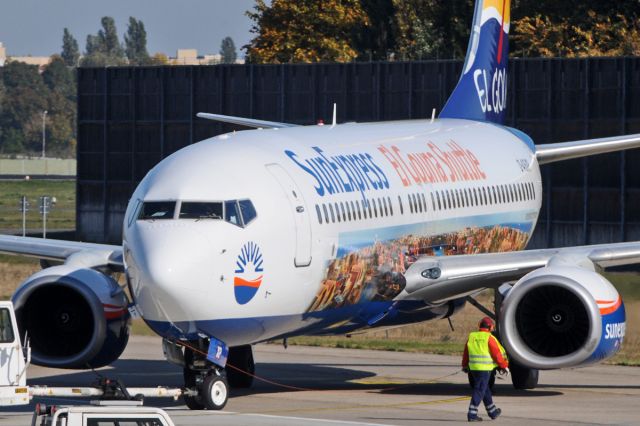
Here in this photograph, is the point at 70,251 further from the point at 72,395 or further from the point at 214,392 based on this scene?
the point at 72,395

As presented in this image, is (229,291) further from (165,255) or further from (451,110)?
(451,110)

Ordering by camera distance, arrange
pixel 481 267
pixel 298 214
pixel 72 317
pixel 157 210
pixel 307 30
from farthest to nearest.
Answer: pixel 307 30 < pixel 481 267 < pixel 72 317 < pixel 298 214 < pixel 157 210

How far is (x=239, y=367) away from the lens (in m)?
31.0

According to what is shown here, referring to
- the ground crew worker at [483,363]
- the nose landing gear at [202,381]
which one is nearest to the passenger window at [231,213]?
the nose landing gear at [202,381]

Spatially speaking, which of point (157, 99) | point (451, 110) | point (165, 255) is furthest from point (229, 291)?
point (157, 99)

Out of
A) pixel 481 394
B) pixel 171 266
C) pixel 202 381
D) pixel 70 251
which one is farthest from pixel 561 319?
pixel 70 251

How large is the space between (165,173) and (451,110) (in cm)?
1430

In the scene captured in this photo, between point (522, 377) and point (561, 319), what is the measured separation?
109 inches

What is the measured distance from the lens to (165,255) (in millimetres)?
23750

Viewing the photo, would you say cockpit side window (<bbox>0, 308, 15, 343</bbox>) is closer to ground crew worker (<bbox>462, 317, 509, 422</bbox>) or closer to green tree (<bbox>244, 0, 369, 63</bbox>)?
ground crew worker (<bbox>462, 317, 509, 422</bbox>)

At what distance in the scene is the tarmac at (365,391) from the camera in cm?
2625

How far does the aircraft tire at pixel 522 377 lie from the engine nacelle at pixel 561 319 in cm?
231

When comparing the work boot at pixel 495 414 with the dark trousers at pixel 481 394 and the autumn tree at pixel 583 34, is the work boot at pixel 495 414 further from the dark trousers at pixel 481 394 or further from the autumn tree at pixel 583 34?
the autumn tree at pixel 583 34

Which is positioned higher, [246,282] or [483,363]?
→ [246,282]
